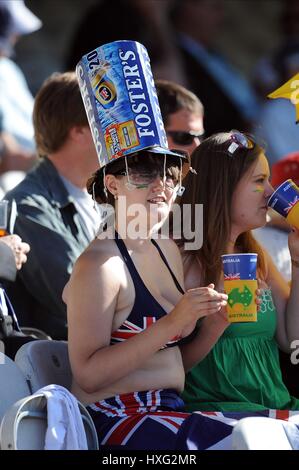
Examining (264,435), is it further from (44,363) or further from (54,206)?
(54,206)

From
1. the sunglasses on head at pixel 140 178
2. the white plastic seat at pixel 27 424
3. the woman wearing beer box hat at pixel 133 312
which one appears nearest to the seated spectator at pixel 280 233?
the woman wearing beer box hat at pixel 133 312

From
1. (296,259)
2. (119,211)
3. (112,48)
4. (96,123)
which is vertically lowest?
(296,259)

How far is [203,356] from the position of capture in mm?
3801

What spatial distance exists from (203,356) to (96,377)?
1.86 ft

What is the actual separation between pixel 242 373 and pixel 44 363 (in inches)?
28.9

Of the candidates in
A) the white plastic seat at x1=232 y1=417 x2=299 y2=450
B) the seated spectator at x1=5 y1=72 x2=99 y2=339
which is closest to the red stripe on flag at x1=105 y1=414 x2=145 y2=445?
the white plastic seat at x1=232 y1=417 x2=299 y2=450

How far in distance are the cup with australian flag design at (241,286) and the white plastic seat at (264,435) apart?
364 mm

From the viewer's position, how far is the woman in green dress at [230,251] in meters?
3.87

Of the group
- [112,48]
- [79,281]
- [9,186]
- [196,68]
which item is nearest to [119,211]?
[79,281]

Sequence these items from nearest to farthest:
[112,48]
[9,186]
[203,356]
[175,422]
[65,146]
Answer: [175,422], [112,48], [203,356], [65,146], [9,186]

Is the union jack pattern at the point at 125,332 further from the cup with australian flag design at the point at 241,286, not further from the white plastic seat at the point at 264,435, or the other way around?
the white plastic seat at the point at 264,435

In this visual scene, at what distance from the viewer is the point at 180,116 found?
15.5ft
